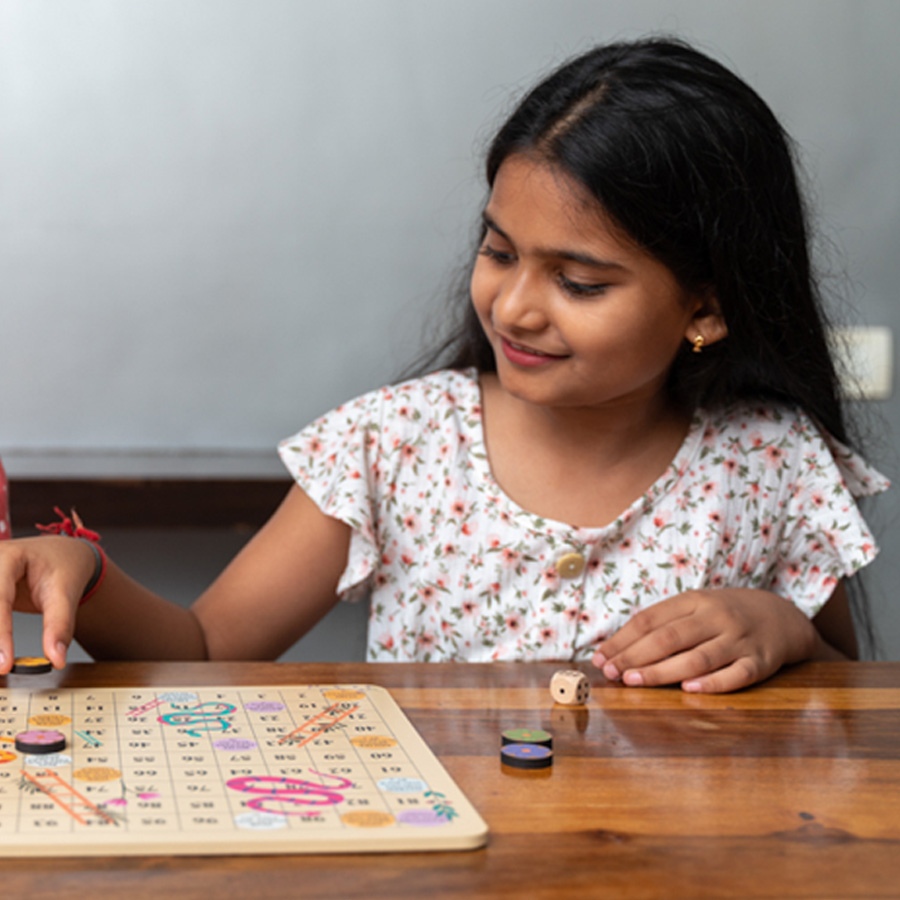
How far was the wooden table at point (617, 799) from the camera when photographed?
1.62 ft

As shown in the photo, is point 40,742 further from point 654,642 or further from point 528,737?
point 654,642

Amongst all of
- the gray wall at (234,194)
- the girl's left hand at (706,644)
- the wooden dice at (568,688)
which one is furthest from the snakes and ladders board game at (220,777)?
the gray wall at (234,194)

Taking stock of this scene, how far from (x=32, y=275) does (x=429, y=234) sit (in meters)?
0.63

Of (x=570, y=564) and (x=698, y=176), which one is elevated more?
(x=698, y=176)

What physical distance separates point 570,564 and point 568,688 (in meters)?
0.39

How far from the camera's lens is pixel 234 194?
1878 mm

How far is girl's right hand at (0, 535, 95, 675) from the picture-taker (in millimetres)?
744

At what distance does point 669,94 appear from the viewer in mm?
1052

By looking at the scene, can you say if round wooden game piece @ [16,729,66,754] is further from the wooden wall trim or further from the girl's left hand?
the wooden wall trim

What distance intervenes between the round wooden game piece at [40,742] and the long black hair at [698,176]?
62cm

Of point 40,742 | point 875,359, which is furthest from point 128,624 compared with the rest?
point 875,359

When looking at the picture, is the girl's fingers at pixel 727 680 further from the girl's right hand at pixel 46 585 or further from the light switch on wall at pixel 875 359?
the light switch on wall at pixel 875 359

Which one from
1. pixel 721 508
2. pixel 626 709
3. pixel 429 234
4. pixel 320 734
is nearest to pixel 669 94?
pixel 721 508

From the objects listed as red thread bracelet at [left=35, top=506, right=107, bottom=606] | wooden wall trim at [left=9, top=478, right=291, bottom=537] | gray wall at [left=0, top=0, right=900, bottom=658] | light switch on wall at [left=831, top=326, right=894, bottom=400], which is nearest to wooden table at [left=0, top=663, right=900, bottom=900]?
red thread bracelet at [left=35, top=506, right=107, bottom=606]
